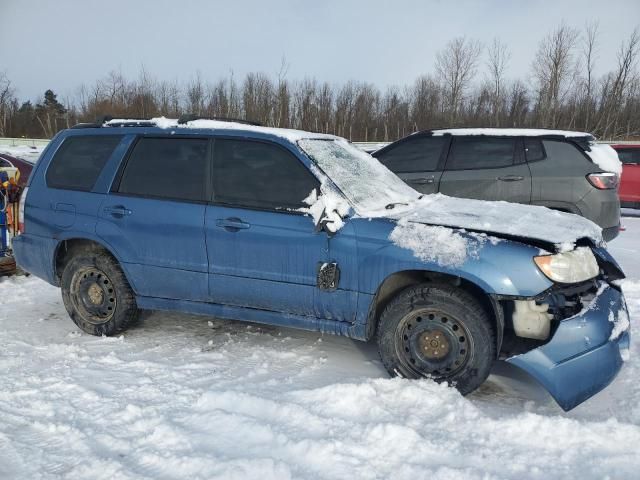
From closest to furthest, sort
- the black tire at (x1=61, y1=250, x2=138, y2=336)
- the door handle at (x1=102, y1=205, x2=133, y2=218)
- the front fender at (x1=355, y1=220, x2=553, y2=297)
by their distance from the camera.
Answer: the front fender at (x1=355, y1=220, x2=553, y2=297)
the door handle at (x1=102, y1=205, x2=133, y2=218)
the black tire at (x1=61, y1=250, x2=138, y2=336)

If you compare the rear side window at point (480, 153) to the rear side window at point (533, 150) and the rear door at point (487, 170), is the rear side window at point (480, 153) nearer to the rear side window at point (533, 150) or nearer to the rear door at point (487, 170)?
the rear door at point (487, 170)

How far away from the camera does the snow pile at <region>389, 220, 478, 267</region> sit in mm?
3078

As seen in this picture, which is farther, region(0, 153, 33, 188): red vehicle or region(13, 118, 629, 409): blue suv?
region(0, 153, 33, 188): red vehicle

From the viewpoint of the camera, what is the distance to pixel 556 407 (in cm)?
316

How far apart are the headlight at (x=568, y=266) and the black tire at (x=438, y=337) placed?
0.45 m

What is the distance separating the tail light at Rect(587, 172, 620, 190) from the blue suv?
2.49 meters

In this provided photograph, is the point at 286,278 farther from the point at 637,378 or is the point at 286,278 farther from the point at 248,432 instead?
the point at 637,378

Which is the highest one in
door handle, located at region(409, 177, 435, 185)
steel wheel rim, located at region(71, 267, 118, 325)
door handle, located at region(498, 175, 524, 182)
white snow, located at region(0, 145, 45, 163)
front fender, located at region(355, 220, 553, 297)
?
white snow, located at region(0, 145, 45, 163)

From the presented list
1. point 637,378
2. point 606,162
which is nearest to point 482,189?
point 606,162

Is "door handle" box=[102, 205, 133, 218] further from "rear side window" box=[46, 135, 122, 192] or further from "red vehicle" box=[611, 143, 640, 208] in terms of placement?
"red vehicle" box=[611, 143, 640, 208]

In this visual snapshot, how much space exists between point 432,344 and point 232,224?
1.62 m

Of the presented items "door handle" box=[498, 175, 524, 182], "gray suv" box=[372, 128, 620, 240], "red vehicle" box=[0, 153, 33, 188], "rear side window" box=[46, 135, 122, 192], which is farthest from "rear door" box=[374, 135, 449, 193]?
"red vehicle" box=[0, 153, 33, 188]

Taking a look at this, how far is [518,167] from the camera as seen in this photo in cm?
636

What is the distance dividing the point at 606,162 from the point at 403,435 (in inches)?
194
